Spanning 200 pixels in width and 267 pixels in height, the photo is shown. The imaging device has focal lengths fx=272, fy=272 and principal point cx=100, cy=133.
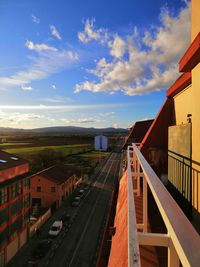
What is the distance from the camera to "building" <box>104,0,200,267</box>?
1.12 metres

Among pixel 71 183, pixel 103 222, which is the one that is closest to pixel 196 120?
pixel 103 222

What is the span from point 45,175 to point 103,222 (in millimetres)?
9789

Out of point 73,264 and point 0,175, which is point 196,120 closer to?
point 0,175

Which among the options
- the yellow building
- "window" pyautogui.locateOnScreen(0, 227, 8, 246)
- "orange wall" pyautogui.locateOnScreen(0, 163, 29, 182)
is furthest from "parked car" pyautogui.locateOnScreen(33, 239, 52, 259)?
the yellow building

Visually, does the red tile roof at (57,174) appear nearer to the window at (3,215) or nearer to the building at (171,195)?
the window at (3,215)

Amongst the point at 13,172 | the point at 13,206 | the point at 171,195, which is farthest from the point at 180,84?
the point at 13,206

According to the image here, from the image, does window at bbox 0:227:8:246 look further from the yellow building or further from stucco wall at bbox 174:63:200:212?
stucco wall at bbox 174:63:200:212

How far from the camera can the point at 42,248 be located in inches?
729

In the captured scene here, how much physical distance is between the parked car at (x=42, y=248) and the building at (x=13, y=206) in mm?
1327

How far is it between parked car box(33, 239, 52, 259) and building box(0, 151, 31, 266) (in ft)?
4.35

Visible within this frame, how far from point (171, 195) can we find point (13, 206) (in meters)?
16.8

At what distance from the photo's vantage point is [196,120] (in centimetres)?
298

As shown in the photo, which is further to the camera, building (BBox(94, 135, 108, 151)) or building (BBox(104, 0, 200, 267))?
building (BBox(94, 135, 108, 151))

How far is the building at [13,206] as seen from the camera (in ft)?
53.5
